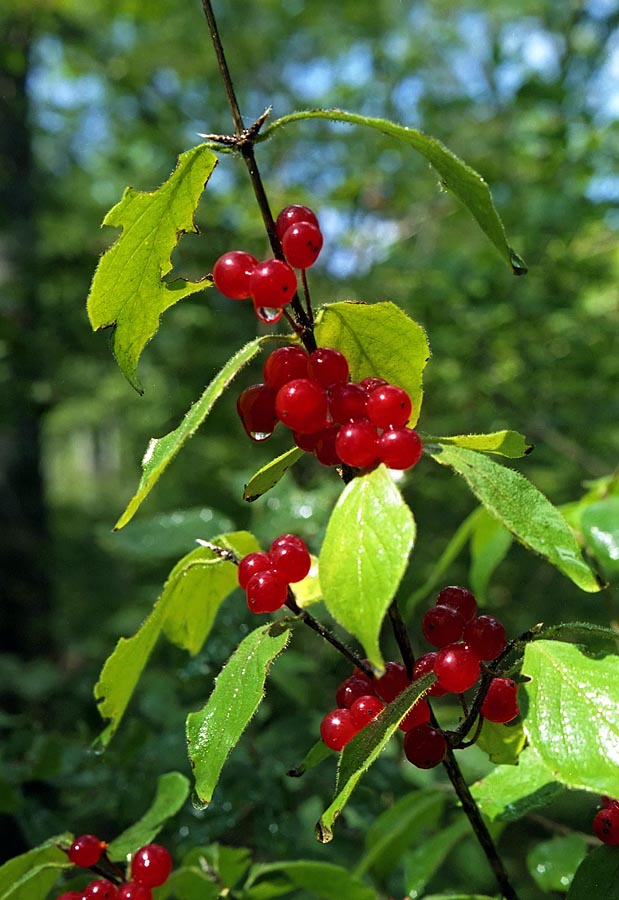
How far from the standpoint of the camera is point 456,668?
66 centimetres

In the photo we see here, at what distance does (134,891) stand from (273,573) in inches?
17.7

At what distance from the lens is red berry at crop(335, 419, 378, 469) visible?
631 mm

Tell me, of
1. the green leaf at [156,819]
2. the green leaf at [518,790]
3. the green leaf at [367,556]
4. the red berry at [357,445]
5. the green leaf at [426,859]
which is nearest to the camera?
the green leaf at [367,556]

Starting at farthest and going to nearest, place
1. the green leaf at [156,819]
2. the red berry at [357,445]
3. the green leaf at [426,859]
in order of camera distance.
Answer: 1. the green leaf at [426,859]
2. the green leaf at [156,819]
3. the red berry at [357,445]

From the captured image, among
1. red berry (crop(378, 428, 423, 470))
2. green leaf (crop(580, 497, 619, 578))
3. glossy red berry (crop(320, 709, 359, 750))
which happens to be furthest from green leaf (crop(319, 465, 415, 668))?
green leaf (crop(580, 497, 619, 578))

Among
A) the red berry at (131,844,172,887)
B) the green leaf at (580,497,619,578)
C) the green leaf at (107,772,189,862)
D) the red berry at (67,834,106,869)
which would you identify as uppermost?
the green leaf at (580,497,619,578)

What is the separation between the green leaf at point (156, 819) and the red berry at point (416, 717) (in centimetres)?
46

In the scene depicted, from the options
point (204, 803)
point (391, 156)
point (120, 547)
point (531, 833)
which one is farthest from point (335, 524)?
point (391, 156)

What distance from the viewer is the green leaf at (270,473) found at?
72 cm

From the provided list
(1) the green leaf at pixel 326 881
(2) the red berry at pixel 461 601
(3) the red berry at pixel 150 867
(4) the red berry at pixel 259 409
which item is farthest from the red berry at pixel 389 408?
(1) the green leaf at pixel 326 881

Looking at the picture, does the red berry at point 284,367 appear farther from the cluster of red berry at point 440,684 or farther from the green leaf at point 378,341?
the cluster of red berry at point 440,684

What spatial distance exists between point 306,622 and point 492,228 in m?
0.40

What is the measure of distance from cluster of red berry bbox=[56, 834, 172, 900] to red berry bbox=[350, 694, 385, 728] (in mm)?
381

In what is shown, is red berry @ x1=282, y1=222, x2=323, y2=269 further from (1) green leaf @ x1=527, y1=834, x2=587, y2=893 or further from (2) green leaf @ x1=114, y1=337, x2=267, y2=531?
(1) green leaf @ x1=527, y1=834, x2=587, y2=893
